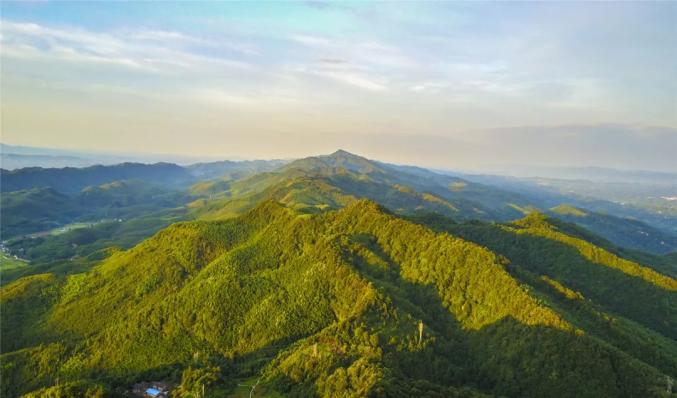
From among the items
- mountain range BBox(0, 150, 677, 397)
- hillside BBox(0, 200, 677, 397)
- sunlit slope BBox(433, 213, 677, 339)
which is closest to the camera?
mountain range BBox(0, 150, 677, 397)

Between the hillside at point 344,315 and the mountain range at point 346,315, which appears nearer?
the mountain range at point 346,315

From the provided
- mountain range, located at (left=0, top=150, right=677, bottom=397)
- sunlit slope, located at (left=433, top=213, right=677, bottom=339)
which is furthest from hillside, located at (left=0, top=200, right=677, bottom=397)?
sunlit slope, located at (left=433, top=213, right=677, bottom=339)

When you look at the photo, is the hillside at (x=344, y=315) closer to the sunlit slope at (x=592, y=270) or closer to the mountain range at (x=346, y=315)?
the mountain range at (x=346, y=315)

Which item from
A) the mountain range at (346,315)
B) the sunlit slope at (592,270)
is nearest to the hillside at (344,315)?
the mountain range at (346,315)

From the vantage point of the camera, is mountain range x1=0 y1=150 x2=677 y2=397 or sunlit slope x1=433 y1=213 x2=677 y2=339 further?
sunlit slope x1=433 y1=213 x2=677 y2=339

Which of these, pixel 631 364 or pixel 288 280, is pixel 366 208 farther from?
pixel 631 364

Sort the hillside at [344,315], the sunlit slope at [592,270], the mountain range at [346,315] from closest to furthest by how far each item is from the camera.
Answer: the mountain range at [346,315] < the hillside at [344,315] < the sunlit slope at [592,270]

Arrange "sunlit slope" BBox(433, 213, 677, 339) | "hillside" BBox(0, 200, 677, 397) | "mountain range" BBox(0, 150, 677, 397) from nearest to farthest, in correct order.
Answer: "mountain range" BBox(0, 150, 677, 397), "hillside" BBox(0, 200, 677, 397), "sunlit slope" BBox(433, 213, 677, 339)

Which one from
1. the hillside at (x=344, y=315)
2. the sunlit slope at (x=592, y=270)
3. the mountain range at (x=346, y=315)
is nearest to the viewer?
the mountain range at (x=346, y=315)

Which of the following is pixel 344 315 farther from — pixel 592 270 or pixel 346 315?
pixel 592 270

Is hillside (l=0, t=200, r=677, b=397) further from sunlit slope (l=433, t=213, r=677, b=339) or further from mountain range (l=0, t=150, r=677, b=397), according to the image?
sunlit slope (l=433, t=213, r=677, b=339)
